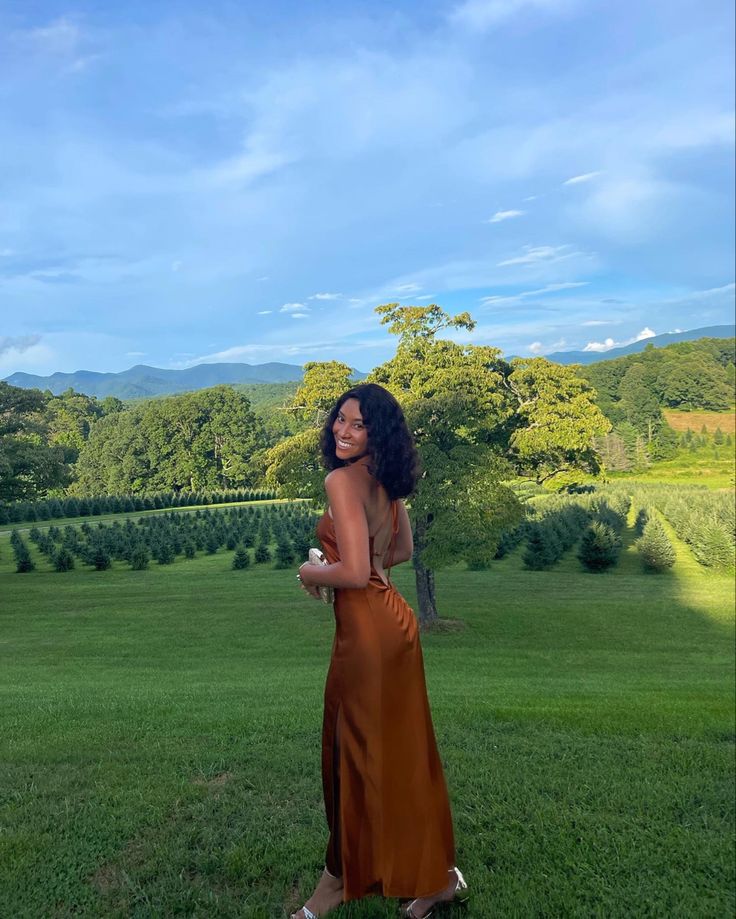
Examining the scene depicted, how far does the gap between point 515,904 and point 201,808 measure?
1.93 metres

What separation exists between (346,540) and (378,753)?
1.00m

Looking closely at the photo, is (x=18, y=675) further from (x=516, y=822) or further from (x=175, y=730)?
(x=516, y=822)

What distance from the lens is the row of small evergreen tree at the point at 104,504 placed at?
133 feet

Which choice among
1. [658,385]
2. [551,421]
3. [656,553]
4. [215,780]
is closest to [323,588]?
[215,780]

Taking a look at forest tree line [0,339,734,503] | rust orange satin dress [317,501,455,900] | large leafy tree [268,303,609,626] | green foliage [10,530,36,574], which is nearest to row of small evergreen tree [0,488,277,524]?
forest tree line [0,339,734,503]

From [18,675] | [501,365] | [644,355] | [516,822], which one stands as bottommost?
[18,675]

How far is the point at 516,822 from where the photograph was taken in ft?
13.2

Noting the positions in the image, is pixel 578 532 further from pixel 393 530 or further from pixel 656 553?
pixel 393 530

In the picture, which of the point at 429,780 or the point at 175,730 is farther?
the point at 175,730

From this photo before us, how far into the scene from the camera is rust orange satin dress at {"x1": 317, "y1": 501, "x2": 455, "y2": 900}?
9.87 feet

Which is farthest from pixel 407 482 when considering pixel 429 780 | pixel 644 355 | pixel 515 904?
A: pixel 644 355

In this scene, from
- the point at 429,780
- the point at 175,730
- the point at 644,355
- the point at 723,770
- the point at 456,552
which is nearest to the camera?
the point at 429,780

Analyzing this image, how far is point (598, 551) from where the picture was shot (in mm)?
22766

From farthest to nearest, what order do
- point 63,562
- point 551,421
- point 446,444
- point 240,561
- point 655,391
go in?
1. point 655,391
2. point 240,561
3. point 63,562
4. point 551,421
5. point 446,444
